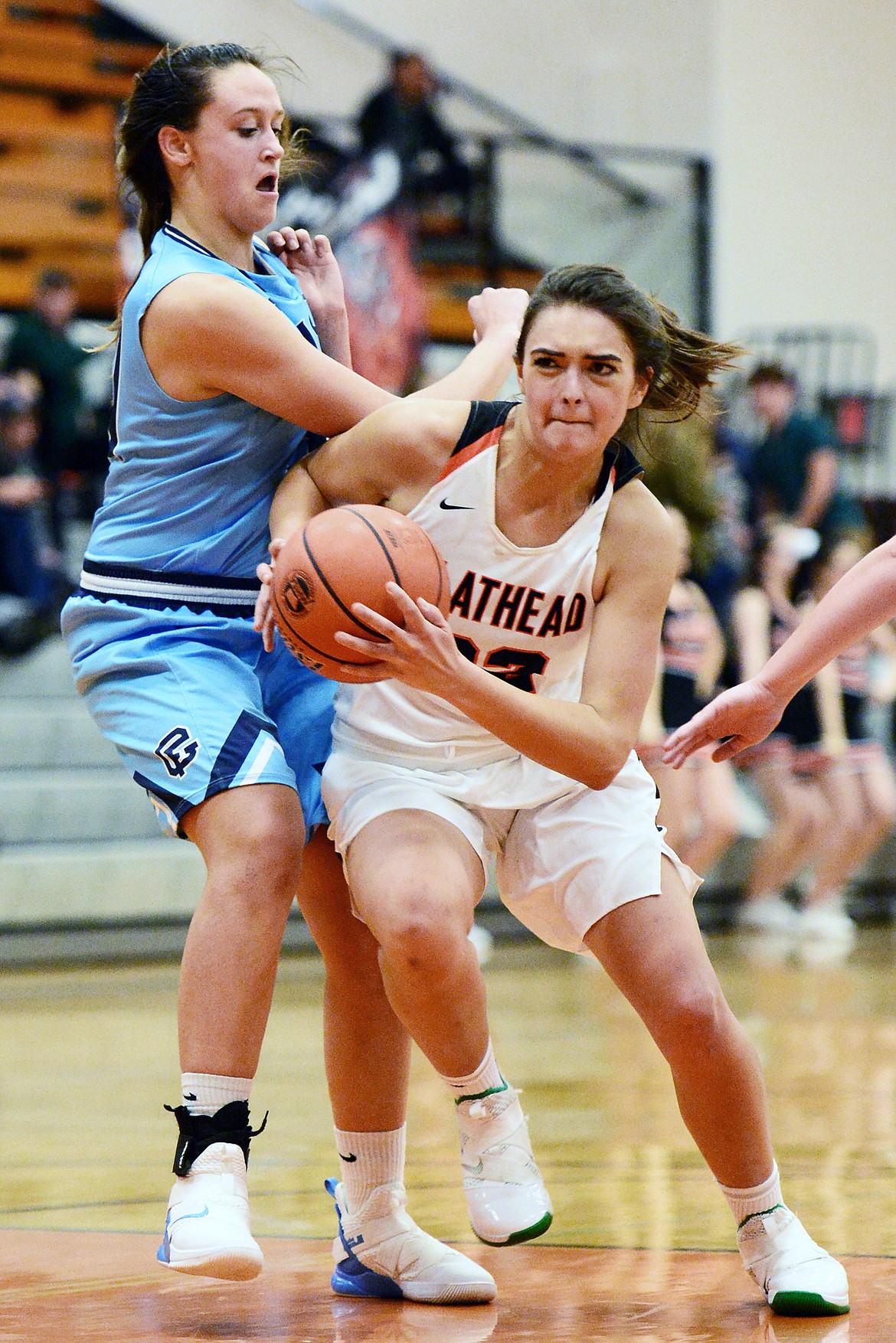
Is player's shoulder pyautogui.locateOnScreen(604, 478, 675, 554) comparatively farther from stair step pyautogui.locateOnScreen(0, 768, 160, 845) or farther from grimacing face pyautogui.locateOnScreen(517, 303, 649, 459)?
stair step pyautogui.locateOnScreen(0, 768, 160, 845)

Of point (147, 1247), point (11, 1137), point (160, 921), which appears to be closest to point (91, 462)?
point (160, 921)

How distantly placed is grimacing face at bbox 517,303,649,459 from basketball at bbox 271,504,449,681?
26 cm

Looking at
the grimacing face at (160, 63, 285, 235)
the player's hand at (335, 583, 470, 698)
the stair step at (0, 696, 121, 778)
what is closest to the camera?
the player's hand at (335, 583, 470, 698)

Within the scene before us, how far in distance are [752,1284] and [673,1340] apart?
1.20ft

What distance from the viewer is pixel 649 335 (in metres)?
2.57

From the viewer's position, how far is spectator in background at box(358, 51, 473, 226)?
1040 cm

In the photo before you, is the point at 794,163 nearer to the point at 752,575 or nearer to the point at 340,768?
the point at 752,575

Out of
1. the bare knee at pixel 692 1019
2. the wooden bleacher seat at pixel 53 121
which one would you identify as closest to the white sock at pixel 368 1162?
the bare knee at pixel 692 1019

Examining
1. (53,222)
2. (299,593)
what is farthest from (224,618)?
(53,222)

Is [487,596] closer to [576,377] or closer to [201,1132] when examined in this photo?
[576,377]

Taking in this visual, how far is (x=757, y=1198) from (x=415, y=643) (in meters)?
0.97

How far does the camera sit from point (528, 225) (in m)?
12.3

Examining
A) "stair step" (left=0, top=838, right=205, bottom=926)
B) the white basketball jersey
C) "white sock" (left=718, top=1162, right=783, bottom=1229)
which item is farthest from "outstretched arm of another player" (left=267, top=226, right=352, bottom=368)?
"stair step" (left=0, top=838, right=205, bottom=926)

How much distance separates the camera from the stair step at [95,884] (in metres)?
7.39
